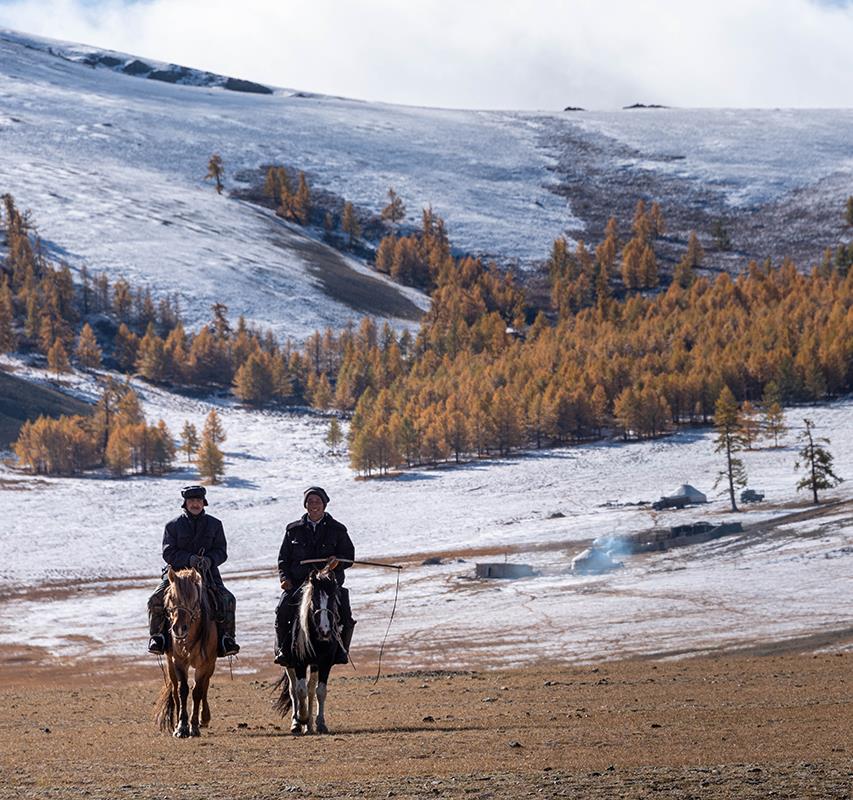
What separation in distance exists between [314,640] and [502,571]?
51.3 meters

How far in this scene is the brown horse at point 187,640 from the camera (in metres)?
17.4

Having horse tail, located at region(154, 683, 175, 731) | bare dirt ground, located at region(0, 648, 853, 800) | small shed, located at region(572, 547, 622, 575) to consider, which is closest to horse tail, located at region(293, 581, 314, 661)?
bare dirt ground, located at region(0, 648, 853, 800)

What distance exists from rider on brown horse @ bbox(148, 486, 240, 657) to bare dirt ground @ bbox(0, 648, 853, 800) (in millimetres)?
1530

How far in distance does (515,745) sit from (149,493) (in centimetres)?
10055

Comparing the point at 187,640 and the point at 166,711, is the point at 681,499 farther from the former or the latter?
the point at 187,640

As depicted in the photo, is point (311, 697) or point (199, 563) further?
point (311, 697)

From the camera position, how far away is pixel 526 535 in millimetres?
85500

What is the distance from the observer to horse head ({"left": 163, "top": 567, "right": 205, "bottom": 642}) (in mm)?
17344

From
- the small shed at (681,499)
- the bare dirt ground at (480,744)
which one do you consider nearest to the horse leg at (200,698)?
the bare dirt ground at (480,744)

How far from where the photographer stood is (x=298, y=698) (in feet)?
60.9

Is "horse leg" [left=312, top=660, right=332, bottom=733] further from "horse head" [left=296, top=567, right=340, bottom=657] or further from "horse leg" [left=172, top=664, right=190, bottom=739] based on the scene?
"horse leg" [left=172, top=664, right=190, bottom=739]

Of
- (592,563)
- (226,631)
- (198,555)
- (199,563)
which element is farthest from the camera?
(592,563)

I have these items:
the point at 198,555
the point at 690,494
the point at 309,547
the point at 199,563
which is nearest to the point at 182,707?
the point at 199,563

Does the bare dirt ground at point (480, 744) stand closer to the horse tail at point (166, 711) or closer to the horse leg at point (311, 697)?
the horse tail at point (166, 711)
